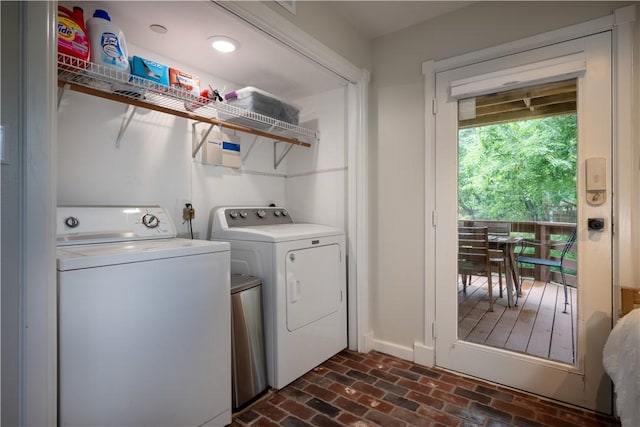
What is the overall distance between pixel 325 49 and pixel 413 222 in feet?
4.42

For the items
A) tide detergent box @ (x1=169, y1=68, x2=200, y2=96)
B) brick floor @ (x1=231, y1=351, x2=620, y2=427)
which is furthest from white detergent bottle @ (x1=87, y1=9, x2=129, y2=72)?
brick floor @ (x1=231, y1=351, x2=620, y2=427)

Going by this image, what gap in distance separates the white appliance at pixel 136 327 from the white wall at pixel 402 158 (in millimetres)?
1285

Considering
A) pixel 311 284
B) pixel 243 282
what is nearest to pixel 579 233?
pixel 311 284

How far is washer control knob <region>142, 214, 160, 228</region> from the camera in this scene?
180cm

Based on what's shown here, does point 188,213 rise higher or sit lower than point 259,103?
lower

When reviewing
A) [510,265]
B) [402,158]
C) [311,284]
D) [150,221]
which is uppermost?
[402,158]

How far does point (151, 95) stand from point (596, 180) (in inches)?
97.5

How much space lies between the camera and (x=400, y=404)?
1.77 meters

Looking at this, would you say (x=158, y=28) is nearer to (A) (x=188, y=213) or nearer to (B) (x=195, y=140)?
(B) (x=195, y=140)

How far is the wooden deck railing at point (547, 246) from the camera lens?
179 cm

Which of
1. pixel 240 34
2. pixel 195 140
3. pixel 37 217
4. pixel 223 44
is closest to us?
pixel 37 217

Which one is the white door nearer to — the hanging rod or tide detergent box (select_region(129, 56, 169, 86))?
the hanging rod

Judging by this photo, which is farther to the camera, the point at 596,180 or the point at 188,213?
the point at 188,213

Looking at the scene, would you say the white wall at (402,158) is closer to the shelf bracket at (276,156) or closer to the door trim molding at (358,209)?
the door trim molding at (358,209)
